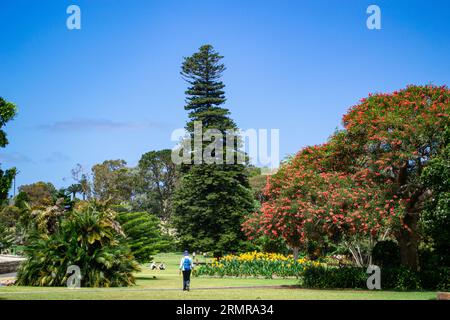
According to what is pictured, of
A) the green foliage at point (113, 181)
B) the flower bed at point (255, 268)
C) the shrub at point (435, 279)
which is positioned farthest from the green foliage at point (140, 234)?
the green foliage at point (113, 181)

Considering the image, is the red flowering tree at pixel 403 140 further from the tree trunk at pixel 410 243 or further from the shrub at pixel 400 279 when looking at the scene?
the shrub at pixel 400 279

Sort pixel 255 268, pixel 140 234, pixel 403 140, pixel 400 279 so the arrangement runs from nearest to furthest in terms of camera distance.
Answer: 1. pixel 403 140
2. pixel 400 279
3. pixel 140 234
4. pixel 255 268

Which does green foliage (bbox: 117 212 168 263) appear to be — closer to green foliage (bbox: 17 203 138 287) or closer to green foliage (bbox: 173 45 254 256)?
green foliage (bbox: 17 203 138 287)

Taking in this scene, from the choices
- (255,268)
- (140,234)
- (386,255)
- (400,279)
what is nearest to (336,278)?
(400,279)

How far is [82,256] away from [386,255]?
37.7 feet

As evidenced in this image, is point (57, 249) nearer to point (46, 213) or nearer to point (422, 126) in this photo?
point (46, 213)

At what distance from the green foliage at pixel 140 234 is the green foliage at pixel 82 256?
16.0 feet

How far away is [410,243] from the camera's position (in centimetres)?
2253

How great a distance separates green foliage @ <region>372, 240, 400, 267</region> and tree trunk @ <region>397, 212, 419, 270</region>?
1064mm

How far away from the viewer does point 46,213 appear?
3009 centimetres

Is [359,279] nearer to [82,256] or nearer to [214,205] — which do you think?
[82,256]

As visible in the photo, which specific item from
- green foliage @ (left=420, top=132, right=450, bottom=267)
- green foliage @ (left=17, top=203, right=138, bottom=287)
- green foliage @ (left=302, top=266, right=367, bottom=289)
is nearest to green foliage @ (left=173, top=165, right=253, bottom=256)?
green foliage @ (left=302, top=266, right=367, bottom=289)

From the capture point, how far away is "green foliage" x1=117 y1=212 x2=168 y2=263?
90.5ft
